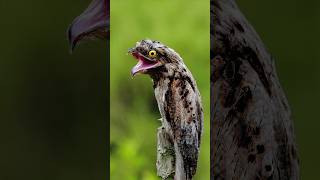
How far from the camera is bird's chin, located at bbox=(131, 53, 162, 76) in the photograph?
2893 millimetres

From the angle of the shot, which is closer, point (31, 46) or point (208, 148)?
point (208, 148)

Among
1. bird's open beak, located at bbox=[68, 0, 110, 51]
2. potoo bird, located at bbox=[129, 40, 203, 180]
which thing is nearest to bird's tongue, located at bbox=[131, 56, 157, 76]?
potoo bird, located at bbox=[129, 40, 203, 180]

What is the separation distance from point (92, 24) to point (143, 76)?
346 millimetres

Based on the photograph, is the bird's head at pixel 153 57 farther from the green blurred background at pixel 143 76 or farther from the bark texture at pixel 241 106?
the bark texture at pixel 241 106

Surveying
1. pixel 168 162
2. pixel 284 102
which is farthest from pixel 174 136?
pixel 284 102

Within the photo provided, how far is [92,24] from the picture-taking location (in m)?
3.04

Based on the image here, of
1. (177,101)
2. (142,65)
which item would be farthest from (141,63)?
(177,101)

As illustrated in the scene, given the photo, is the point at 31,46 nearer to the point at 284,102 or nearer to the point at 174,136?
the point at 174,136

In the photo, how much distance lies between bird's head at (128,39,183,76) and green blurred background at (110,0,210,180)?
22 mm

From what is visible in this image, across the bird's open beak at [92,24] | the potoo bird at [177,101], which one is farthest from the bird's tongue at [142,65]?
the bird's open beak at [92,24]

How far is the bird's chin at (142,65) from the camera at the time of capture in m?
2.89

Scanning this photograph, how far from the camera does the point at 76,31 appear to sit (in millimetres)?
3043

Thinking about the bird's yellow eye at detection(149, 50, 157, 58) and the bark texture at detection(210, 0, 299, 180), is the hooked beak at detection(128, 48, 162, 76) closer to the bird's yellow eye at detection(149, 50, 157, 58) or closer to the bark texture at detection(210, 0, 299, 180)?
the bird's yellow eye at detection(149, 50, 157, 58)

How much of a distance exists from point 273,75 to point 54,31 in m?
0.99
